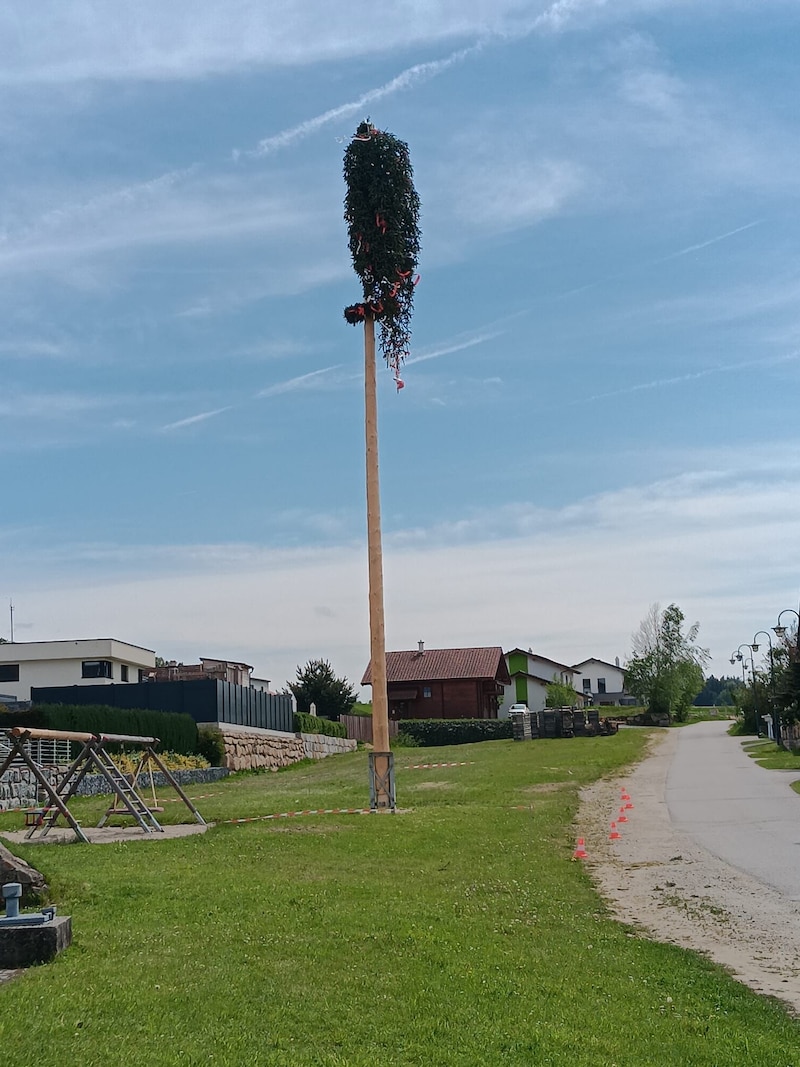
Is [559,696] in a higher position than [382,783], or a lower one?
higher

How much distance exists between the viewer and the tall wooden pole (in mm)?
19062

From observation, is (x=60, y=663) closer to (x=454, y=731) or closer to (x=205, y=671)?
(x=205, y=671)

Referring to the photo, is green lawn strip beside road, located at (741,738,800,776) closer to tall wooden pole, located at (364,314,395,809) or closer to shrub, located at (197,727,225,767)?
tall wooden pole, located at (364,314,395,809)

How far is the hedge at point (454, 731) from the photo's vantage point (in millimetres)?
54656

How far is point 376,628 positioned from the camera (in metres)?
19.7

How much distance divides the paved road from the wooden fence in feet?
68.5

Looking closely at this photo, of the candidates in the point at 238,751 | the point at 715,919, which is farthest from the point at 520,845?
the point at 238,751

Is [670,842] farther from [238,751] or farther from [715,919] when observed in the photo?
[238,751]

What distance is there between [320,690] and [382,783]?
41.2m

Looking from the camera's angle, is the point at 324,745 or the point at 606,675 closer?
the point at 324,745

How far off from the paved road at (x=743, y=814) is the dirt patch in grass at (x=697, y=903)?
13.4 inches

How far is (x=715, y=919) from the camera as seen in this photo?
387 inches

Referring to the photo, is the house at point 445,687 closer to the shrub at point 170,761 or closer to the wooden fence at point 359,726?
the wooden fence at point 359,726

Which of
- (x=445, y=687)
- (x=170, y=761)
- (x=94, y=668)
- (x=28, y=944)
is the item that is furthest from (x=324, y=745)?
(x=28, y=944)
